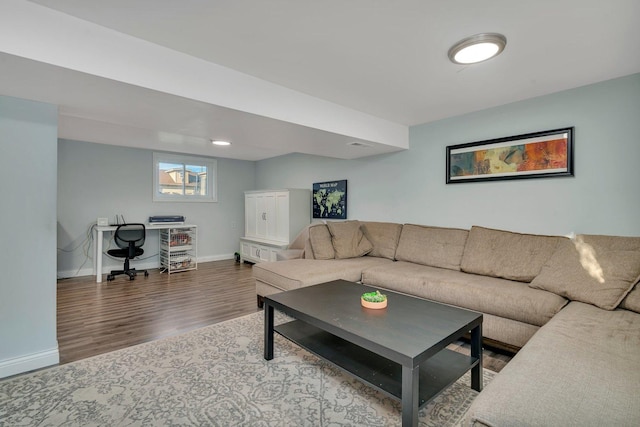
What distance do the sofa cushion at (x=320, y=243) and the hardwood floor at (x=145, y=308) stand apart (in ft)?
3.19

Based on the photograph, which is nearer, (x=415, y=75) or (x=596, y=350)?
(x=596, y=350)

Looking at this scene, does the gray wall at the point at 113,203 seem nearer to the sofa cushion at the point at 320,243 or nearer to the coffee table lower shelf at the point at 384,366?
the sofa cushion at the point at 320,243

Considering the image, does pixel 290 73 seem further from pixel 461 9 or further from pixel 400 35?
pixel 461 9

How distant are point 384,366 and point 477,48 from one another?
206cm

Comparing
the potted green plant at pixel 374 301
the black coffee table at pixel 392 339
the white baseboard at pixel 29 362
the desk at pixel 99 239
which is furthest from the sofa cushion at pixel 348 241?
the desk at pixel 99 239

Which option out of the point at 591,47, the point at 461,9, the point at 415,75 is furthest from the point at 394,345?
the point at 591,47

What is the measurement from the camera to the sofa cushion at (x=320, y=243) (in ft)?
11.8

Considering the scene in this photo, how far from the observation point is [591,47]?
6.17ft

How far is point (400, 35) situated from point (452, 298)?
6.65 ft

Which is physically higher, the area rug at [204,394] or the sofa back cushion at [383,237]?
the sofa back cushion at [383,237]

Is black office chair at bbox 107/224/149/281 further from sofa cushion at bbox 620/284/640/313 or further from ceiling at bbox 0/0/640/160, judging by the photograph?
sofa cushion at bbox 620/284/640/313

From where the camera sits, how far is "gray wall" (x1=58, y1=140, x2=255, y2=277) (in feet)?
14.9

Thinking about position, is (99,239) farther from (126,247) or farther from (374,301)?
(374,301)

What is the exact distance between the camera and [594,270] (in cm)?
210
